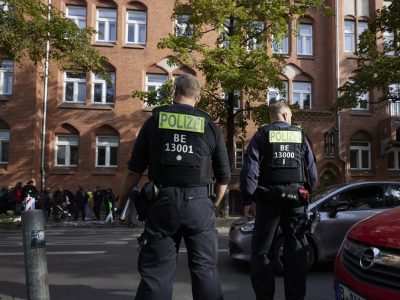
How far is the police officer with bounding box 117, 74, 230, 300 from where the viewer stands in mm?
3271

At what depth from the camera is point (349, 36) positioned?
2752 centimetres

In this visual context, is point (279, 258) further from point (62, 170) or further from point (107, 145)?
point (62, 170)

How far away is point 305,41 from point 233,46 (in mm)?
11554

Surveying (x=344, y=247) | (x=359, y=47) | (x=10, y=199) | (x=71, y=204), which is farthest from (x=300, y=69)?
(x=344, y=247)

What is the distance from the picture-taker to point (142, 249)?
10.8 feet

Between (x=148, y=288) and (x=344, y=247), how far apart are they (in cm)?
155

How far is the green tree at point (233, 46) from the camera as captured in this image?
56.2 feet

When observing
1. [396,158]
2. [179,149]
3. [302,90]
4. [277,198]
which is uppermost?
[302,90]

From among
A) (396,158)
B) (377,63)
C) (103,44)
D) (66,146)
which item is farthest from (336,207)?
(396,158)

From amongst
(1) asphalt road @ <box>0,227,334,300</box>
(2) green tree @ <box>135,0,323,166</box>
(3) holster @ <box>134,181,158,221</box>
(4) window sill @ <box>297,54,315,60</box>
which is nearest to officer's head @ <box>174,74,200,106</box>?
(3) holster @ <box>134,181,158,221</box>

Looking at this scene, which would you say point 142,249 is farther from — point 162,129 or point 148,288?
point 162,129

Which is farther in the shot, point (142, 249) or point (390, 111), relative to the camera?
point (390, 111)

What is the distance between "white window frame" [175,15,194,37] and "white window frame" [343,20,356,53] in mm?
12155

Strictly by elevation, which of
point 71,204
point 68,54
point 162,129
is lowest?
point 71,204
